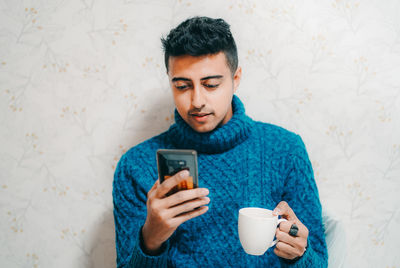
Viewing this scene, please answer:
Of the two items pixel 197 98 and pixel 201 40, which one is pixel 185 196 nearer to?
pixel 197 98

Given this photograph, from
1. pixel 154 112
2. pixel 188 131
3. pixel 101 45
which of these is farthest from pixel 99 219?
pixel 101 45

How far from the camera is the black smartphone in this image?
0.65 metres

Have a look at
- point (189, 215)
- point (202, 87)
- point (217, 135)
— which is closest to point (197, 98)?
point (202, 87)

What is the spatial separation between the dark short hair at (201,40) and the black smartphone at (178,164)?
1.31ft

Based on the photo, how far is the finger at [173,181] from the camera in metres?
A: 0.66

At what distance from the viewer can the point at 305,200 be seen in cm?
92

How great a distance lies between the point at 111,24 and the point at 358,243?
150 cm

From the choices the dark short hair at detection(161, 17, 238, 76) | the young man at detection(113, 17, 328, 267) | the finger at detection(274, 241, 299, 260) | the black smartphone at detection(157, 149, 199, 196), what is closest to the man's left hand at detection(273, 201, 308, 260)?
the finger at detection(274, 241, 299, 260)

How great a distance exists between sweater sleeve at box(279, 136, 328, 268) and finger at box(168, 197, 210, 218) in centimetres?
33

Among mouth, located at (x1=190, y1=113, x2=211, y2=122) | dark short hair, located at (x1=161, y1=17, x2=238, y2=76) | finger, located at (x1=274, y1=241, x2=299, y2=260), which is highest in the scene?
dark short hair, located at (x1=161, y1=17, x2=238, y2=76)

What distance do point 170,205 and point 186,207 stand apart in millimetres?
41

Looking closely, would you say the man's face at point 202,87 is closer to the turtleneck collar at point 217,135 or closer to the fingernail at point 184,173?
the turtleneck collar at point 217,135

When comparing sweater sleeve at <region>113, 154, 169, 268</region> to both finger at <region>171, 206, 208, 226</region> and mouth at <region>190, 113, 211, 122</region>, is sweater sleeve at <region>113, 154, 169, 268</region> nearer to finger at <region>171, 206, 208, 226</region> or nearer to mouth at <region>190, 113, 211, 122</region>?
finger at <region>171, 206, 208, 226</region>

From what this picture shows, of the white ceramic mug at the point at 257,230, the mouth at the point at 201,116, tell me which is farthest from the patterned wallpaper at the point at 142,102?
the white ceramic mug at the point at 257,230
